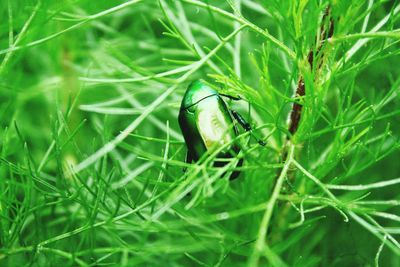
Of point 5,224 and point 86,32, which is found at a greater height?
point 86,32

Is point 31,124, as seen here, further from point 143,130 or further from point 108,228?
point 108,228

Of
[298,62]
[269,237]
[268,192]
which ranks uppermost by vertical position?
[298,62]

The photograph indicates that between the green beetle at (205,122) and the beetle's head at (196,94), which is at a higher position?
the beetle's head at (196,94)

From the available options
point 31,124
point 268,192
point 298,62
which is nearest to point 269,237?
point 268,192

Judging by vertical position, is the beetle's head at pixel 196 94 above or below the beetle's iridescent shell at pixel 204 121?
above

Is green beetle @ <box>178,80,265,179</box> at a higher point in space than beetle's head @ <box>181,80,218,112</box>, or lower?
lower
